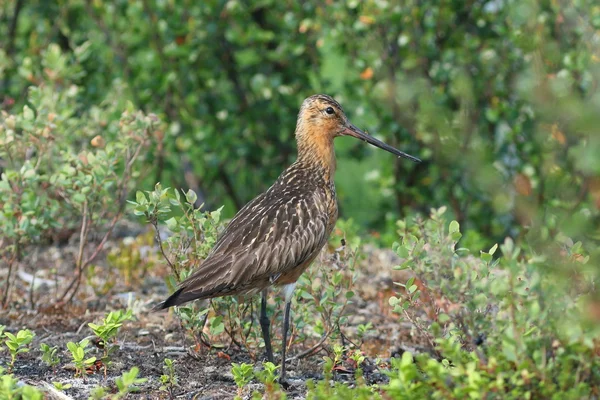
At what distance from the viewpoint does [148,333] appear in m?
6.58

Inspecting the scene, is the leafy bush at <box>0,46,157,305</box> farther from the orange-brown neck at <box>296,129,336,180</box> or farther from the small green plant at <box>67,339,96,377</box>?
the small green plant at <box>67,339,96,377</box>

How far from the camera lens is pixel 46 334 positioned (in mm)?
6445

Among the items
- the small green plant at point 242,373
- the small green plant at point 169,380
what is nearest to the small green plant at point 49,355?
the small green plant at point 169,380

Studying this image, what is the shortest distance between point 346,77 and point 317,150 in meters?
2.68

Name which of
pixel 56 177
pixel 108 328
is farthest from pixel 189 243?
pixel 56 177

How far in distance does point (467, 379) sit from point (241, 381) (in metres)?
1.28

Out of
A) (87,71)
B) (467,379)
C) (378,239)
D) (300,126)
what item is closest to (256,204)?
(300,126)

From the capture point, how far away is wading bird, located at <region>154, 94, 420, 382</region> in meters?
5.67

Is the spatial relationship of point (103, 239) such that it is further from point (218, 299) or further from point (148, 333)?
point (218, 299)

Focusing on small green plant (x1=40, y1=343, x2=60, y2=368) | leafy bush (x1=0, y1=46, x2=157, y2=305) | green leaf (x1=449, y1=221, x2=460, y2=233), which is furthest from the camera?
leafy bush (x1=0, y1=46, x2=157, y2=305)

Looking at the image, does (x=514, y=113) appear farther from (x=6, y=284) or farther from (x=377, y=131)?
(x=6, y=284)

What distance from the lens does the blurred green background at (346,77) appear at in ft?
27.4

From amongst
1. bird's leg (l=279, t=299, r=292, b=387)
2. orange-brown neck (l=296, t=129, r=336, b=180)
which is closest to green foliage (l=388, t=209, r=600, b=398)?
bird's leg (l=279, t=299, r=292, b=387)

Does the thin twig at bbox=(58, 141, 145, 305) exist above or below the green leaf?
above
